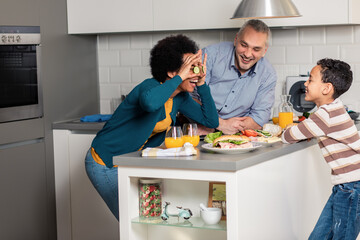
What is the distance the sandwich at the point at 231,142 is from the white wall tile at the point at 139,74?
1.94 m

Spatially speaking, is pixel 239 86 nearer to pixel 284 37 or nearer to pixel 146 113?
pixel 284 37

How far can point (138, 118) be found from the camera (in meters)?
2.86

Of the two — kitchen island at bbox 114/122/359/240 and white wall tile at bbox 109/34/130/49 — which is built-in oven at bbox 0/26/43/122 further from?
kitchen island at bbox 114/122/359/240

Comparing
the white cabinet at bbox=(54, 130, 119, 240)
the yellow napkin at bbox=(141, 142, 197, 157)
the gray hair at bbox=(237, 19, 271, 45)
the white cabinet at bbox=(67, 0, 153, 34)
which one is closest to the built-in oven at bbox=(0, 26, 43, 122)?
the white cabinet at bbox=(54, 130, 119, 240)

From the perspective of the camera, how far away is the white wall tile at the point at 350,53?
13.3 feet

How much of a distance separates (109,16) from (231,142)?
6.37 ft

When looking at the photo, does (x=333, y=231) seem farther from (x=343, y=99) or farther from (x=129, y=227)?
(x=343, y=99)

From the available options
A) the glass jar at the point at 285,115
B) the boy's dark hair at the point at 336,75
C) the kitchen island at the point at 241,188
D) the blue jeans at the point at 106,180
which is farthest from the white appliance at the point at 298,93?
the blue jeans at the point at 106,180

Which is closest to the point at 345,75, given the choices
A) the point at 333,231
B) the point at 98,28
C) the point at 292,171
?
the point at 292,171

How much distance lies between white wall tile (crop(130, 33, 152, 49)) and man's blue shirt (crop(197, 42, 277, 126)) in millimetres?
866

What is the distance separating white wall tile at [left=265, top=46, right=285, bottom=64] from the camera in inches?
167

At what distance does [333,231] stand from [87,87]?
7.66ft

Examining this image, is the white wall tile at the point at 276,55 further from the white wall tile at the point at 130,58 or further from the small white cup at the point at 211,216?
the small white cup at the point at 211,216

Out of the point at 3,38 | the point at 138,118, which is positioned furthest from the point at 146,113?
the point at 3,38
